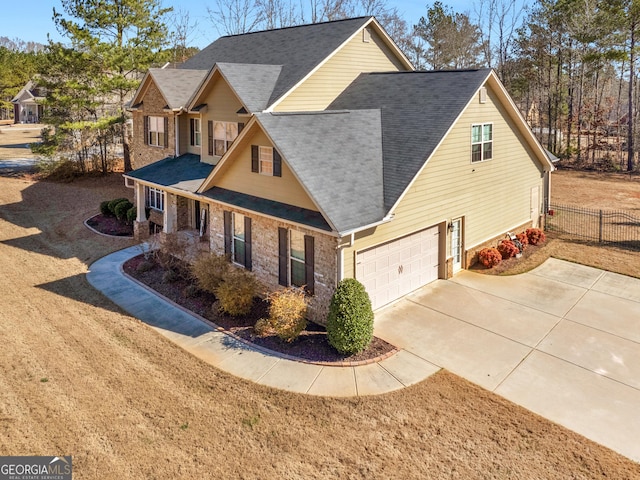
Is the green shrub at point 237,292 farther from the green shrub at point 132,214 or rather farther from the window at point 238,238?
the green shrub at point 132,214

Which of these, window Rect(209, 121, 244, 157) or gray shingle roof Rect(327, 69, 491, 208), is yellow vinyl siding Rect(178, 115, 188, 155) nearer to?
window Rect(209, 121, 244, 157)

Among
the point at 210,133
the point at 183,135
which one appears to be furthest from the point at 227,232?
the point at 183,135

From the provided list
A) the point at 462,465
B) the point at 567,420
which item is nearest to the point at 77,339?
the point at 462,465

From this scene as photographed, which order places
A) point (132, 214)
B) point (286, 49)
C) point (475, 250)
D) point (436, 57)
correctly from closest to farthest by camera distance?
point (475, 250) → point (286, 49) → point (132, 214) → point (436, 57)

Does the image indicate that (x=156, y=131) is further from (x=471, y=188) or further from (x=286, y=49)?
(x=471, y=188)

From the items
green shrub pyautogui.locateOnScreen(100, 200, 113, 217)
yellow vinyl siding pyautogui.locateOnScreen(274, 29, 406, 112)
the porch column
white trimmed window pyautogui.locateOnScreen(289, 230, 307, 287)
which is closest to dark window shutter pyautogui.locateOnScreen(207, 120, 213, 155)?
the porch column

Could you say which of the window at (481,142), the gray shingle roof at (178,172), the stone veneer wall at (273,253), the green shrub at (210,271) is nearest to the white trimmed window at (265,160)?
the stone veneer wall at (273,253)
